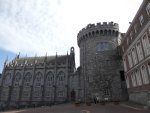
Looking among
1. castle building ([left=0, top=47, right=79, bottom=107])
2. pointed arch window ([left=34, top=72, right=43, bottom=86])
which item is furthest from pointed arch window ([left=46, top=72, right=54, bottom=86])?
pointed arch window ([left=34, top=72, right=43, bottom=86])

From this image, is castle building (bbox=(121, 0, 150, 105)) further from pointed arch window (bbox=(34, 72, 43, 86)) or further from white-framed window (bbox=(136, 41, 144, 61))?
pointed arch window (bbox=(34, 72, 43, 86))

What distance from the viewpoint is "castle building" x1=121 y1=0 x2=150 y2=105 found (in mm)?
19750

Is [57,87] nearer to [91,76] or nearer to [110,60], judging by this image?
[91,76]

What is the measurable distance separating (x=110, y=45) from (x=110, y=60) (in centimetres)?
394

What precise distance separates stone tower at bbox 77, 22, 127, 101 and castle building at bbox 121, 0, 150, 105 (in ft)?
21.2

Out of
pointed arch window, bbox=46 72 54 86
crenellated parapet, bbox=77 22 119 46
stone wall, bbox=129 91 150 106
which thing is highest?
crenellated parapet, bbox=77 22 119 46

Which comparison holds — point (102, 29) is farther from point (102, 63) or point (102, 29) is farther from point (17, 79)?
point (17, 79)

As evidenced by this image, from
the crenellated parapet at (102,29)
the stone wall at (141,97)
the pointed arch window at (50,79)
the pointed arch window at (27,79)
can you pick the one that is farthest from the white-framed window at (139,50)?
the pointed arch window at (27,79)

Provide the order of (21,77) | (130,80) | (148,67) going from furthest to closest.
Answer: (21,77) < (130,80) < (148,67)

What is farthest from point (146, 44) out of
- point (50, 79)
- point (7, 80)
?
point (7, 80)

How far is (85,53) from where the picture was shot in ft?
124

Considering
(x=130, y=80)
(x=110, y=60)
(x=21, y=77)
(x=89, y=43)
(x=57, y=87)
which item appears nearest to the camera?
(x=130, y=80)

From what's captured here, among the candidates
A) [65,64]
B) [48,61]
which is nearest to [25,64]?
[48,61]

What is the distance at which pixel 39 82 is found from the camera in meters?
53.9
